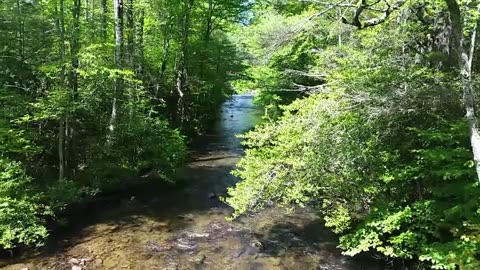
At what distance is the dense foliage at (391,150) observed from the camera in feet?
21.9

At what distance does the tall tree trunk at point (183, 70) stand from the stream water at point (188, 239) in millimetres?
6977

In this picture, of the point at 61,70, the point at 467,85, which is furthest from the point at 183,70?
the point at 467,85

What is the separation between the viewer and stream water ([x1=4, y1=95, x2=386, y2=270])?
882 cm

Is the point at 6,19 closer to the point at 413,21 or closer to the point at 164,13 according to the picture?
the point at 164,13

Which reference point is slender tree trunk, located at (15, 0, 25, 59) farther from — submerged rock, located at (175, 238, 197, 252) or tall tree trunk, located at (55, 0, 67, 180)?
submerged rock, located at (175, 238, 197, 252)

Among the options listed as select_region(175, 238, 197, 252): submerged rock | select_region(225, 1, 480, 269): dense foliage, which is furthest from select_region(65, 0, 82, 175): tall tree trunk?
select_region(225, 1, 480, 269): dense foliage

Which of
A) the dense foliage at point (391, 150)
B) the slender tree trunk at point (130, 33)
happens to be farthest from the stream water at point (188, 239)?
the slender tree trunk at point (130, 33)

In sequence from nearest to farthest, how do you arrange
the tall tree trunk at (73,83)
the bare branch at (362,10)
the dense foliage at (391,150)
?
the bare branch at (362,10) → the dense foliage at (391,150) → the tall tree trunk at (73,83)

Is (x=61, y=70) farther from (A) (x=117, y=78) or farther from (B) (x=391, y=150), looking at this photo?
(B) (x=391, y=150)

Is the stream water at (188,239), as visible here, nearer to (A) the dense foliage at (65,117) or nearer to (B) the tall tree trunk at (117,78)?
(A) the dense foliage at (65,117)

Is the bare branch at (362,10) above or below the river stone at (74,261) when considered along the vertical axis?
above

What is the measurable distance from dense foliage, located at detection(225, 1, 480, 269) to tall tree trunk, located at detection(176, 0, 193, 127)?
11467 millimetres

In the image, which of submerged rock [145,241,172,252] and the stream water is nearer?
the stream water

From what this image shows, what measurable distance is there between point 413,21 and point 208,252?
7490 mm
